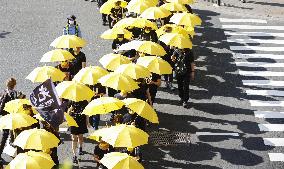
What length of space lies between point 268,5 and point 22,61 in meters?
14.5

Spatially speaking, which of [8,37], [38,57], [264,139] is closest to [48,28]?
[8,37]

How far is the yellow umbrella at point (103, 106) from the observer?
12.6 meters

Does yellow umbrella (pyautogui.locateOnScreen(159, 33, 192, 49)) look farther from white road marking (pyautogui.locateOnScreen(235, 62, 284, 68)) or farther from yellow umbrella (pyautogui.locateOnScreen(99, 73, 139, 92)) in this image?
white road marking (pyautogui.locateOnScreen(235, 62, 284, 68))

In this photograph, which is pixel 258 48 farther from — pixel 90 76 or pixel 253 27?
pixel 90 76

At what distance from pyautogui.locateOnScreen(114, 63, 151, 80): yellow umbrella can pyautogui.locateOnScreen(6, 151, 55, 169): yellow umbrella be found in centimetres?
477

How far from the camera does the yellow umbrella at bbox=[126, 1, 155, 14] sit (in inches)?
786

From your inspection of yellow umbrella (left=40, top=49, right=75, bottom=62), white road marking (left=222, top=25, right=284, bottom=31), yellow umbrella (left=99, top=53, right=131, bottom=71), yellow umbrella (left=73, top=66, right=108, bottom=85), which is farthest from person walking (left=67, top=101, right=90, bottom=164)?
white road marking (left=222, top=25, right=284, bottom=31)

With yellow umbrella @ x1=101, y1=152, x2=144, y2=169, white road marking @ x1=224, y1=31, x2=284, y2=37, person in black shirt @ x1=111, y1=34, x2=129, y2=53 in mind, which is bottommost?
white road marking @ x1=224, y1=31, x2=284, y2=37

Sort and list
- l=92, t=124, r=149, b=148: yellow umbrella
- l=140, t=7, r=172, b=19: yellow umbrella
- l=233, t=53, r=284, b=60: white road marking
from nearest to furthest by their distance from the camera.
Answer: l=92, t=124, r=149, b=148: yellow umbrella → l=140, t=7, r=172, b=19: yellow umbrella → l=233, t=53, r=284, b=60: white road marking

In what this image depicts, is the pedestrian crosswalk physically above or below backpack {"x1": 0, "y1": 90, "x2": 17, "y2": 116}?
below

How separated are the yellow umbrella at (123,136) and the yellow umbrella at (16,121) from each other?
1699 millimetres

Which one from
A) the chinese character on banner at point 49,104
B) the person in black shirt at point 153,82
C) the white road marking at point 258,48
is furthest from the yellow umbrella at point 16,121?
the white road marking at point 258,48

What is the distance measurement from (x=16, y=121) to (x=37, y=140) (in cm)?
104

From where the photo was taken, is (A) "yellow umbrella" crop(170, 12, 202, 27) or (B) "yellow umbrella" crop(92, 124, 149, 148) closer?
(B) "yellow umbrella" crop(92, 124, 149, 148)
